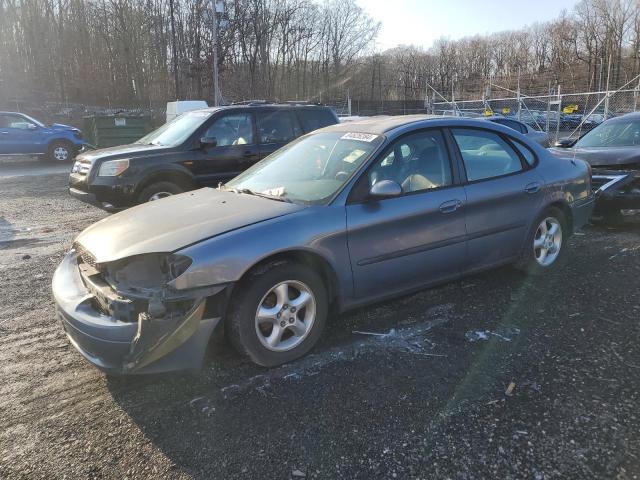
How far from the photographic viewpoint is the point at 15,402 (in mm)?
2961

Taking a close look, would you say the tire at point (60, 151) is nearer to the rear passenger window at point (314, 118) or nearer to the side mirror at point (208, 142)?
the side mirror at point (208, 142)

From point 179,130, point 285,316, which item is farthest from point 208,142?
point 285,316

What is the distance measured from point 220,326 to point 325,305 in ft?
2.47

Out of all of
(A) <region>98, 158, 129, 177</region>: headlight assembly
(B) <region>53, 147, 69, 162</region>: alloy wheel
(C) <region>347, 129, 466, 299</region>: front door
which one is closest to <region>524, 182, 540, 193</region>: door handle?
(C) <region>347, 129, 466, 299</region>: front door

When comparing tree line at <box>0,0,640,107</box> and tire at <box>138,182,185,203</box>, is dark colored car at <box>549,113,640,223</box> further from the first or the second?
tree line at <box>0,0,640,107</box>

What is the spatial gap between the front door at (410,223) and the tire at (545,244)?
0.97 metres

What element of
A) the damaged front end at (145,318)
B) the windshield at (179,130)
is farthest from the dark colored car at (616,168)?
the windshield at (179,130)

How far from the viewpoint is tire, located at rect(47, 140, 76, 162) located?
16500mm

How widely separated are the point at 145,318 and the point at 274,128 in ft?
19.0

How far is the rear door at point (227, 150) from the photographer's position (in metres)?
7.55

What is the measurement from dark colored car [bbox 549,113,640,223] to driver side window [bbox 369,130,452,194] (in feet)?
8.67

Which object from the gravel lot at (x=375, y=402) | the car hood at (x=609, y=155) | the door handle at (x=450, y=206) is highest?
the car hood at (x=609, y=155)

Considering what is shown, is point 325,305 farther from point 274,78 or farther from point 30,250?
point 274,78

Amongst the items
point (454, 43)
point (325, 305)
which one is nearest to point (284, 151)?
point (325, 305)
